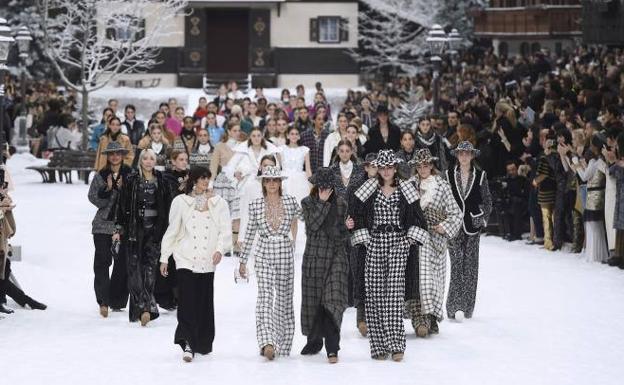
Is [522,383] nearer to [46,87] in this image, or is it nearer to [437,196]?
[437,196]

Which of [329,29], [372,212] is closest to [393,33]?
[329,29]

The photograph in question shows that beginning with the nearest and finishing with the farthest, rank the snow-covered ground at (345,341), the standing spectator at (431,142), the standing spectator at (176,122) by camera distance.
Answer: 1. the snow-covered ground at (345,341)
2. the standing spectator at (431,142)
3. the standing spectator at (176,122)

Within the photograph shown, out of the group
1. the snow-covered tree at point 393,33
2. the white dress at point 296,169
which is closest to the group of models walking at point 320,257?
the white dress at point 296,169

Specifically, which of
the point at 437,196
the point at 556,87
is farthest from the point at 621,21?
the point at 437,196

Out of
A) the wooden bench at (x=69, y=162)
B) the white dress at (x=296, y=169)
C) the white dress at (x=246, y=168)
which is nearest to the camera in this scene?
the white dress at (x=246, y=168)

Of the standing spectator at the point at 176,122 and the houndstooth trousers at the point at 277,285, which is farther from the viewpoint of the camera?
Result: the standing spectator at the point at 176,122

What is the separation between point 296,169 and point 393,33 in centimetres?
4070

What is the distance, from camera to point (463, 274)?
17.1 meters

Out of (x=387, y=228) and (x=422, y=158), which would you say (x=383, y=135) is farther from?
(x=387, y=228)

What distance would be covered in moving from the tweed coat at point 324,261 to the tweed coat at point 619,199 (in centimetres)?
780

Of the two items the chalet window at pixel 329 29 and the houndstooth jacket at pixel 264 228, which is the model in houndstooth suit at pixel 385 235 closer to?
the houndstooth jacket at pixel 264 228

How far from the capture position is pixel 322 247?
14.6 metres

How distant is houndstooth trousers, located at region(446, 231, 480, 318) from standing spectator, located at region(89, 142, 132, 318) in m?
3.51

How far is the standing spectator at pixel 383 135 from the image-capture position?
22375mm
